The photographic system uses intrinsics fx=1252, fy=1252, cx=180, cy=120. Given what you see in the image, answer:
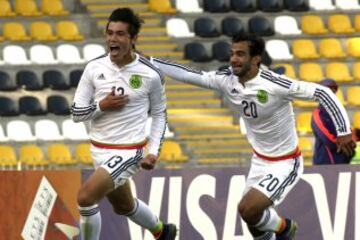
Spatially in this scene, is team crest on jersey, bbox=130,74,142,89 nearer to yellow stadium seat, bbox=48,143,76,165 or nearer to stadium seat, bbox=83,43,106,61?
yellow stadium seat, bbox=48,143,76,165

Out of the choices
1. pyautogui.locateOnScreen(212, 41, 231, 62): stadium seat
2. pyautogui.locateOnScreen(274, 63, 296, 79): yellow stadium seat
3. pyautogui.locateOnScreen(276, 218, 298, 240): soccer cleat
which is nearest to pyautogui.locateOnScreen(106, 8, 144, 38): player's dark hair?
pyautogui.locateOnScreen(276, 218, 298, 240): soccer cleat

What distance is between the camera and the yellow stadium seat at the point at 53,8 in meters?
22.9

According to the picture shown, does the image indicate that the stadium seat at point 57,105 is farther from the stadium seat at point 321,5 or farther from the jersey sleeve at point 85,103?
the jersey sleeve at point 85,103

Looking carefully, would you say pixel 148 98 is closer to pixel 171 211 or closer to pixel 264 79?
pixel 264 79

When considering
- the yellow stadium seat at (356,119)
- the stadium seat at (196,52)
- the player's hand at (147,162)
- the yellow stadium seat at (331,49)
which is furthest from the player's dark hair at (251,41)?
the yellow stadium seat at (331,49)

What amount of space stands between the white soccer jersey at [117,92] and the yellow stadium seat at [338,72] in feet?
40.2

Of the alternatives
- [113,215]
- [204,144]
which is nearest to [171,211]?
[113,215]

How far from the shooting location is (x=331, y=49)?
22.8 metres

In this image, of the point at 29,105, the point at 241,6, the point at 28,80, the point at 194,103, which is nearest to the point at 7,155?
the point at 29,105

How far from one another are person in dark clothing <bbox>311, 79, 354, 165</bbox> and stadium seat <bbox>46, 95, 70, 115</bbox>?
25.6 feet

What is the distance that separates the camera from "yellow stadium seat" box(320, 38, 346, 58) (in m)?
22.7

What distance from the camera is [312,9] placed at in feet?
77.5

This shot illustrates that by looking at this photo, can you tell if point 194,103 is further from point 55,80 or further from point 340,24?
point 340,24

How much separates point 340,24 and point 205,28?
8.46 feet
